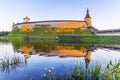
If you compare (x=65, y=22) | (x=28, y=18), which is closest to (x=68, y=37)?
(x=65, y=22)

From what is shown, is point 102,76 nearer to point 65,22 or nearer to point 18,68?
point 18,68

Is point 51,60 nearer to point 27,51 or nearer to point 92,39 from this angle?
point 27,51

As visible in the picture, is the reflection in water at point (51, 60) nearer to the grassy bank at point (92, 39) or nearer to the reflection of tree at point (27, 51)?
the reflection of tree at point (27, 51)

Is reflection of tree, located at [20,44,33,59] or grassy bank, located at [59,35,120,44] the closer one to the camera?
reflection of tree, located at [20,44,33,59]

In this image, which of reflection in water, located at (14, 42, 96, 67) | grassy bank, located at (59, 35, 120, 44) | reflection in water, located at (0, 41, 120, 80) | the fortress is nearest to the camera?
reflection in water, located at (0, 41, 120, 80)

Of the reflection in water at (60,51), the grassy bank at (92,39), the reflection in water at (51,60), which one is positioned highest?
the reflection in water at (51,60)

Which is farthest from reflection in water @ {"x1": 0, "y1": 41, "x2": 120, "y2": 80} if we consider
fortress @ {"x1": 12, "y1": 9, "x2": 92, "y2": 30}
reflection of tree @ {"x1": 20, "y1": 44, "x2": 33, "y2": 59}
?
fortress @ {"x1": 12, "y1": 9, "x2": 92, "y2": 30}

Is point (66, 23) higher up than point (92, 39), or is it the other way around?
point (66, 23)

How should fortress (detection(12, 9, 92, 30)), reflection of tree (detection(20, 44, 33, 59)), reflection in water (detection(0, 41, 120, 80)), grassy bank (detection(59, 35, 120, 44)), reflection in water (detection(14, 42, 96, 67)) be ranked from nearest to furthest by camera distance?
reflection in water (detection(0, 41, 120, 80))
reflection of tree (detection(20, 44, 33, 59))
reflection in water (detection(14, 42, 96, 67))
grassy bank (detection(59, 35, 120, 44))
fortress (detection(12, 9, 92, 30))

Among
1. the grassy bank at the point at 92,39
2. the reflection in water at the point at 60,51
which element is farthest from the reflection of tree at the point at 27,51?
the grassy bank at the point at 92,39

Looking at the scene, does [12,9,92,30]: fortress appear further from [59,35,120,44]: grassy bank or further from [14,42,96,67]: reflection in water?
[14,42,96,67]: reflection in water

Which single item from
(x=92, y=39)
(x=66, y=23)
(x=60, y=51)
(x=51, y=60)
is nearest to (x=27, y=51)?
(x=60, y=51)

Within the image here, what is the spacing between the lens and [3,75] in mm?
11922

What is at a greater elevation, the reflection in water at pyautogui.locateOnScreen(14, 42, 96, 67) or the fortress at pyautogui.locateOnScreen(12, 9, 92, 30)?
the fortress at pyautogui.locateOnScreen(12, 9, 92, 30)
